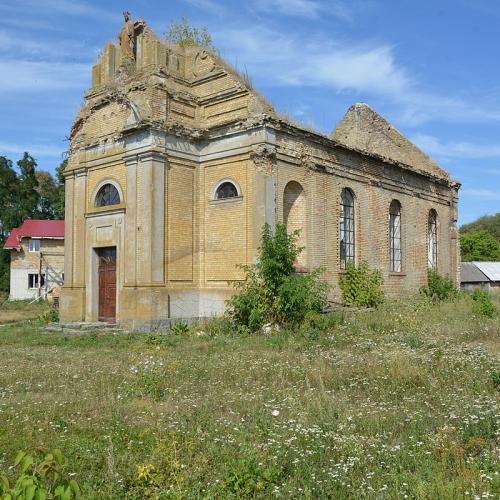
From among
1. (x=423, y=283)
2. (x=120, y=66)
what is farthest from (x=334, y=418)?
(x=423, y=283)

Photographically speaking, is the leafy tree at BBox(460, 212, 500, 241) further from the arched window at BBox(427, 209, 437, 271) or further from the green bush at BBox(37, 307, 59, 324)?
the green bush at BBox(37, 307, 59, 324)

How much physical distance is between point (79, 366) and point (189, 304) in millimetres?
6496

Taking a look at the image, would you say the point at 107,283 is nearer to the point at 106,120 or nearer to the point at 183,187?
the point at 183,187

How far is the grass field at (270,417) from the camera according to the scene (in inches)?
173

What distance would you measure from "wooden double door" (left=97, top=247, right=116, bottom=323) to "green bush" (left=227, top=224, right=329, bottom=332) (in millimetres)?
4752

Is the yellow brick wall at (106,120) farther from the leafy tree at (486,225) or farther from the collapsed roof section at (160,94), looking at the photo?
the leafy tree at (486,225)

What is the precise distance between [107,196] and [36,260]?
28052 mm

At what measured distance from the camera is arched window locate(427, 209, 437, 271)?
79.4 ft

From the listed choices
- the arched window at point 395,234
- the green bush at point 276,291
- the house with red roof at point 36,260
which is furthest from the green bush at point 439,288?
the house with red roof at point 36,260

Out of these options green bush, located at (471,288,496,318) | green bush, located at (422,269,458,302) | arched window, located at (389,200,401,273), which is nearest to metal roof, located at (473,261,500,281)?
green bush, located at (422,269,458,302)

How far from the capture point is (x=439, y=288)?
73.9ft

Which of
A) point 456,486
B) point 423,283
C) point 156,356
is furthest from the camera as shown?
point 423,283

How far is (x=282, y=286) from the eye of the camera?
1369 centimetres

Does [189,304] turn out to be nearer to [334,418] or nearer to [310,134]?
[310,134]
